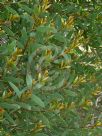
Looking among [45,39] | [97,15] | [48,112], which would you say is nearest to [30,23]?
[45,39]

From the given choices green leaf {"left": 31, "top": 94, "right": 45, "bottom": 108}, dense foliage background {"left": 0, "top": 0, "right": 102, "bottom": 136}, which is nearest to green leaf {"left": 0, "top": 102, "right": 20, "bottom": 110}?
dense foliage background {"left": 0, "top": 0, "right": 102, "bottom": 136}

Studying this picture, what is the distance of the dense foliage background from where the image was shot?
233 cm

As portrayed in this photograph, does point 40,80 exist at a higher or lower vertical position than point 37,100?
higher

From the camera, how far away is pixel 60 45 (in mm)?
2666

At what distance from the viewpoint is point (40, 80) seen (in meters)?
2.28

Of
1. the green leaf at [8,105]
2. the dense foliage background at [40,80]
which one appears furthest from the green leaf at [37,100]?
the green leaf at [8,105]

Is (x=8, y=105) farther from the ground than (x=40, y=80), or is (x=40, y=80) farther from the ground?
(x=40, y=80)

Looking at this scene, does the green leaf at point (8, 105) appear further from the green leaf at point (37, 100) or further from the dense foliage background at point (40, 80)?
the green leaf at point (37, 100)

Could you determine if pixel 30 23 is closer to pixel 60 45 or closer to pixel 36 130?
pixel 60 45

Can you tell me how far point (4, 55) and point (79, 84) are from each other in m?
0.56

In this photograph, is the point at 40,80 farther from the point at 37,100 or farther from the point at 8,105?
the point at 8,105

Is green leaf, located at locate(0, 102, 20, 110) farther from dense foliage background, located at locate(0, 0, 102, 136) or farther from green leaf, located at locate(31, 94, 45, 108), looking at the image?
green leaf, located at locate(31, 94, 45, 108)

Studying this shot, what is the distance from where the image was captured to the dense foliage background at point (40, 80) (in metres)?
2.33

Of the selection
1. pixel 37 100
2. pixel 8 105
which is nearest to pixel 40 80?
pixel 37 100
